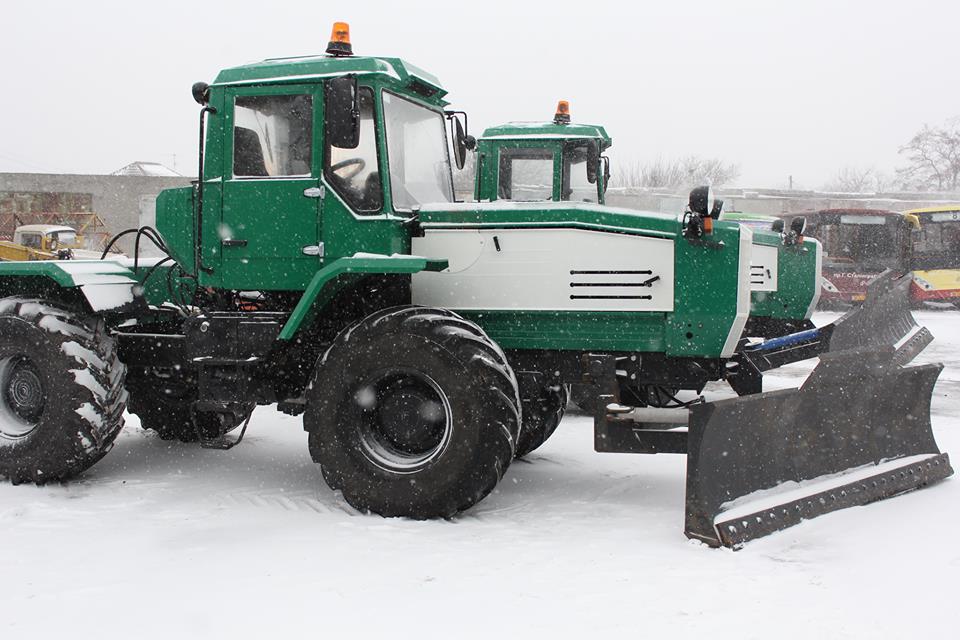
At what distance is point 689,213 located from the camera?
16.8ft

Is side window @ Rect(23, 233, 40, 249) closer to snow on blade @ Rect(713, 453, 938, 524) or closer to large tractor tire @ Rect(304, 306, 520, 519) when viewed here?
large tractor tire @ Rect(304, 306, 520, 519)

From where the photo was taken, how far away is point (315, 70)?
18.1 feet

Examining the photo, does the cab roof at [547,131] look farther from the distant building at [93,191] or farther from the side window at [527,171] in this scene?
the distant building at [93,191]

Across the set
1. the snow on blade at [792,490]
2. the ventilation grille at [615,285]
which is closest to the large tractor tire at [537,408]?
the ventilation grille at [615,285]

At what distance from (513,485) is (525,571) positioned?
5.89 ft

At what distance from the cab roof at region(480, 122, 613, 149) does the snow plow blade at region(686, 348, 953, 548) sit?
5012 millimetres

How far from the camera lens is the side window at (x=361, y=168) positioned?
5.46 m

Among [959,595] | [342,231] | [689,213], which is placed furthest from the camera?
[342,231]

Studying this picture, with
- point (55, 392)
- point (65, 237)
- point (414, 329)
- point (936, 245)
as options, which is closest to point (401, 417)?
point (414, 329)

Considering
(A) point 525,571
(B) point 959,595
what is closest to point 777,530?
(B) point 959,595

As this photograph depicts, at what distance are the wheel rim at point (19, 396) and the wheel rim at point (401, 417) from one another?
7.77 ft

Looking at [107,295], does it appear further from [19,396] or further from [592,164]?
[592,164]

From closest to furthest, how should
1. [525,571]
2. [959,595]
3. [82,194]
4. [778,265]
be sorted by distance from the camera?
[959,595], [525,571], [778,265], [82,194]

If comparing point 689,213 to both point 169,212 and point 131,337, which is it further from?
point 131,337
